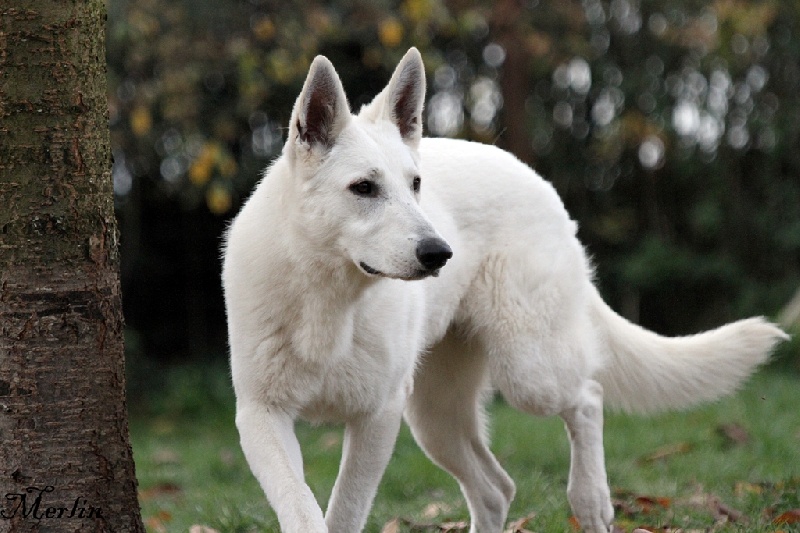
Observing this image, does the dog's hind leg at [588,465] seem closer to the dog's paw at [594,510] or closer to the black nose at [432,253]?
the dog's paw at [594,510]

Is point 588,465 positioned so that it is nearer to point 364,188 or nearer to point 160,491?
point 364,188

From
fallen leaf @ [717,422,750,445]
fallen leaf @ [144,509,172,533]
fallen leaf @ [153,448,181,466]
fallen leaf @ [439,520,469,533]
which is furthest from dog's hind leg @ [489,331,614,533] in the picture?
fallen leaf @ [153,448,181,466]

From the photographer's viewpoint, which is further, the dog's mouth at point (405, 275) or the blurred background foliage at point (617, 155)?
the blurred background foliage at point (617, 155)

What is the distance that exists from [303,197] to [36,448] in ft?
4.06

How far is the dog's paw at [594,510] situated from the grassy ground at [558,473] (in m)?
0.11

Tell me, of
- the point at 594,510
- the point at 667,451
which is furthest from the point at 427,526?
the point at 667,451

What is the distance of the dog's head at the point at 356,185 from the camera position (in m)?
3.40

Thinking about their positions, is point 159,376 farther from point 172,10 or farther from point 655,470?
point 655,470

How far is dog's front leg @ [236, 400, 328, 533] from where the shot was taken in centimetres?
335

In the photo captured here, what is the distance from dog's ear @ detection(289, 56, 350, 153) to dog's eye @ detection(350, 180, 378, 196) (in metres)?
0.20

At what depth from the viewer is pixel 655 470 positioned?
5836 mm

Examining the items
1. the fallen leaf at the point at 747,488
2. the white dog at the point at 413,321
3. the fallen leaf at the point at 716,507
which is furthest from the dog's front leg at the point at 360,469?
the fallen leaf at the point at 747,488

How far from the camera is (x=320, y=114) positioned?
367 centimetres

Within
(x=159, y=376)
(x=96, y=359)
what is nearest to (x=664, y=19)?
(x=159, y=376)
